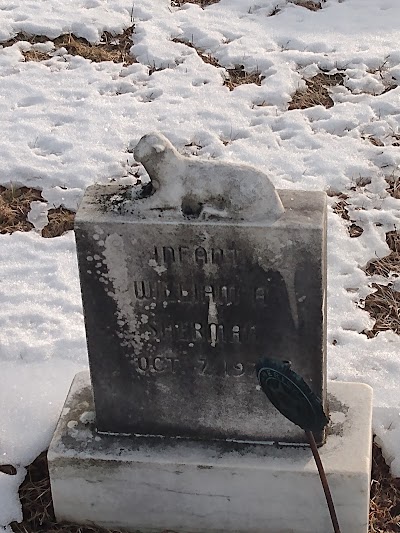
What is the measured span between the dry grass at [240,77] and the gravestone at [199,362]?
342cm

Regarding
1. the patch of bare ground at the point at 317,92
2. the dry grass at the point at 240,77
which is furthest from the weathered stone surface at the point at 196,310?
the dry grass at the point at 240,77

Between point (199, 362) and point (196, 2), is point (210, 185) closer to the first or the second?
point (199, 362)

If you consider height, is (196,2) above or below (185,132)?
above

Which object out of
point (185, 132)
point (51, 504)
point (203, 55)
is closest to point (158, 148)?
point (51, 504)

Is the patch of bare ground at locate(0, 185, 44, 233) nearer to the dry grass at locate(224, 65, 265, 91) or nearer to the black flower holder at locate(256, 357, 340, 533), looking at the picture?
the dry grass at locate(224, 65, 265, 91)

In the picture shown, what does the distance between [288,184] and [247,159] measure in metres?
0.38

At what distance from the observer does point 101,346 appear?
129 inches

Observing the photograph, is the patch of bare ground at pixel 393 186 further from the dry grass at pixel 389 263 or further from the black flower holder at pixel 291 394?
the black flower holder at pixel 291 394

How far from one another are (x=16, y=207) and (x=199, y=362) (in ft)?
8.03

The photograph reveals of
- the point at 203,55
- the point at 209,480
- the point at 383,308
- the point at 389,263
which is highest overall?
the point at 203,55

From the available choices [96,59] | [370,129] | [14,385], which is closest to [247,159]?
[370,129]

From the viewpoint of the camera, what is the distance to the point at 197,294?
10.2ft

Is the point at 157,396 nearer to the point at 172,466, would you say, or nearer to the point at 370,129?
the point at 172,466

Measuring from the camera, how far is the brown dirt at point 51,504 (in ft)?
11.4
